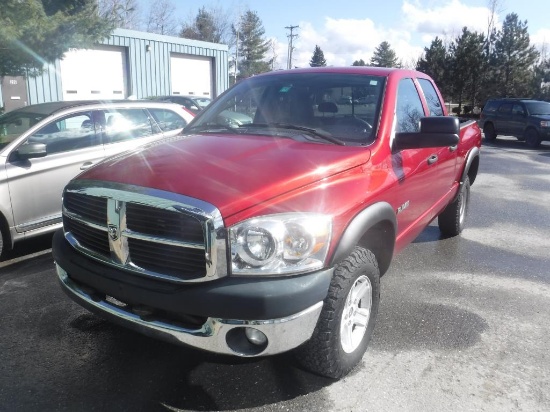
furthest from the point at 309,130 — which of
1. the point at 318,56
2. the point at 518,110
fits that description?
the point at 318,56

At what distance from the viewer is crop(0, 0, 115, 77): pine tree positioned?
871cm

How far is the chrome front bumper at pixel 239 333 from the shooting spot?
2.34m

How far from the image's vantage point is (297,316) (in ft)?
7.76

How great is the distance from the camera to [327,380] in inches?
114

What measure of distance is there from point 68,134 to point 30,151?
2.52 feet

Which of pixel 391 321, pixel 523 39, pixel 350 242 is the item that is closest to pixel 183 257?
pixel 350 242

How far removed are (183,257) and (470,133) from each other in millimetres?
4341

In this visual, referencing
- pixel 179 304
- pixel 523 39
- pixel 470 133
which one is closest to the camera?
pixel 179 304

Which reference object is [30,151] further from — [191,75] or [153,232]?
[191,75]

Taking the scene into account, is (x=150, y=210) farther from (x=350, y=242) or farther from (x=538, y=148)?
(x=538, y=148)

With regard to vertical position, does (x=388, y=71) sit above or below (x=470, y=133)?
above

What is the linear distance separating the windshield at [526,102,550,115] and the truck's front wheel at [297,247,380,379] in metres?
17.2

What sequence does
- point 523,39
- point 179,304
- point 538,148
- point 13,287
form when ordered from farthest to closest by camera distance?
point 523,39
point 538,148
point 13,287
point 179,304

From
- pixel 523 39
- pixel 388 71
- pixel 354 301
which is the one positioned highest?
pixel 523 39
